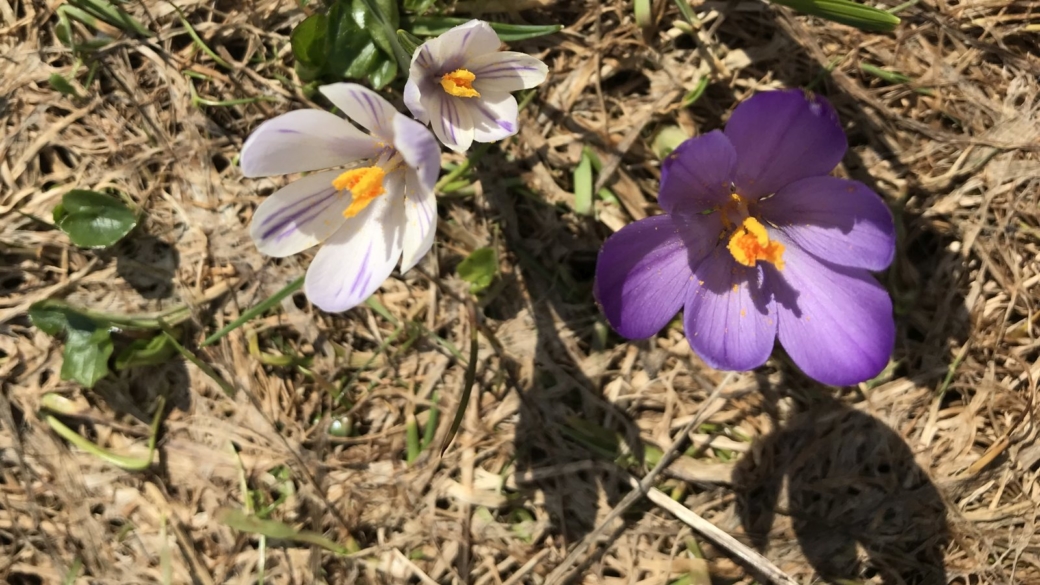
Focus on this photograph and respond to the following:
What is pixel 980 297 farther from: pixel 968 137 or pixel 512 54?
pixel 512 54

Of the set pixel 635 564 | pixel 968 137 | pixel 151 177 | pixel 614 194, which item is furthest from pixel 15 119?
pixel 968 137

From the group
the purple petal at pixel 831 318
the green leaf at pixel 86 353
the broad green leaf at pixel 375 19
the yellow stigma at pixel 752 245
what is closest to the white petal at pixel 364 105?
the broad green leaf at pixel 375 19

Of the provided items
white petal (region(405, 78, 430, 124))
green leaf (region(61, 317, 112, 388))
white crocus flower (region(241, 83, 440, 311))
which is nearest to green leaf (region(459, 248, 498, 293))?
white crocus flower (region(241, 83, 440, 311))

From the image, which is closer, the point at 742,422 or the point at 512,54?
the point at 512,54

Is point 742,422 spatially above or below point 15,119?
below

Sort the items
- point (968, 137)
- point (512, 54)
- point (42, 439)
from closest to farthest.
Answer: point (512, 54) < point (968, 137) < point (42, 439)

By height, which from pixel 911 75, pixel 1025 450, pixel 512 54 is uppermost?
pixel 512 54

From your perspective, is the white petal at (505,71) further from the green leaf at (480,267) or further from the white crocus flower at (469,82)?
the green leaf at (480,267)

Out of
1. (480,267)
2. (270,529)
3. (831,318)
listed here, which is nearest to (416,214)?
(480,267)

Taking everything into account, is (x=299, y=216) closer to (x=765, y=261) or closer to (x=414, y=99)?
(x=414, y=99)
